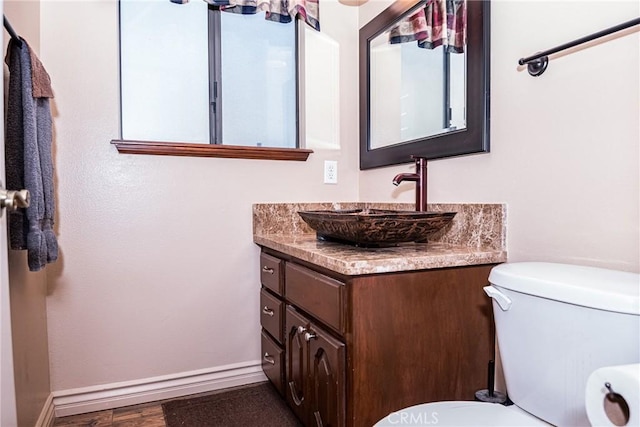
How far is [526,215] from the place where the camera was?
127 centimetres

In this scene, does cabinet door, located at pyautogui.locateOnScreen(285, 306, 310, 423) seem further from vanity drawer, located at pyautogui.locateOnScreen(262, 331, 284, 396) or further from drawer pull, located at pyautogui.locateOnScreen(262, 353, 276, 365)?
drawer pull, located at pyautogui.locateOnScreen(262, 353, 276, 365)

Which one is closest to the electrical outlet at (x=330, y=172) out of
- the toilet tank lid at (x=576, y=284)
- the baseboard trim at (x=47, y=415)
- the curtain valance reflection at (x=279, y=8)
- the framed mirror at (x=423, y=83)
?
the framed mirror at (x=423, y=83)

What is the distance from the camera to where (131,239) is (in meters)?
A: 1.81

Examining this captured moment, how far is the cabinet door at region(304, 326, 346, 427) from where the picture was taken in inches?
46.6

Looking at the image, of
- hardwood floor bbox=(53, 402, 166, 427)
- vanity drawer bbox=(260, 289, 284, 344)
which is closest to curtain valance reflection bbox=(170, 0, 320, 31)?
vanity drawer bbox=(260, 289, 284, 344)

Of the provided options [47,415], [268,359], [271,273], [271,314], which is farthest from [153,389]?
[271,273]

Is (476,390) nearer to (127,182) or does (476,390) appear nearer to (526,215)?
(526,215)

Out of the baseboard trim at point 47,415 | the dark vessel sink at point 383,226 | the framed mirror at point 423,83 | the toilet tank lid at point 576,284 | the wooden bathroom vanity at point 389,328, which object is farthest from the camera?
the baseboard trim at point 47,415

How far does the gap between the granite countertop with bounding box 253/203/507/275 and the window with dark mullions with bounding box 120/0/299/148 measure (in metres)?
0.88

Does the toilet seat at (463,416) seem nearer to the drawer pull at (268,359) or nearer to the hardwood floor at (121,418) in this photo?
the drawer pull at (268,359)

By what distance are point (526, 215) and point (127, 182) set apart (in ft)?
5.21

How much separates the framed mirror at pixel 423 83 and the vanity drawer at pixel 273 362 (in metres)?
0.99

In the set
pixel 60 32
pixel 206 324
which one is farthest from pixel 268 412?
pixel 60 32

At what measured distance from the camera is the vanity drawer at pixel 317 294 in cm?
118
